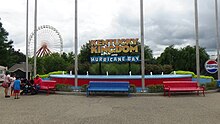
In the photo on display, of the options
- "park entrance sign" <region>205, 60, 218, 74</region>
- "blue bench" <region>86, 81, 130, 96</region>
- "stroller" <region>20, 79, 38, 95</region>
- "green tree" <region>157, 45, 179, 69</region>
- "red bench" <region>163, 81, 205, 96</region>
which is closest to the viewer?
"red bench" <region>163, 81, 205, 96</region>

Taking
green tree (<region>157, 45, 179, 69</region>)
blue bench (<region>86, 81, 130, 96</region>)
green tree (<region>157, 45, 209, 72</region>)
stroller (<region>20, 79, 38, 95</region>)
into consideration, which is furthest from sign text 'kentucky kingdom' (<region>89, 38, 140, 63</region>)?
green tree (<region>157, 45, 179, 69</region>)

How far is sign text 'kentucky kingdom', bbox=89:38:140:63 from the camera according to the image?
987 inches

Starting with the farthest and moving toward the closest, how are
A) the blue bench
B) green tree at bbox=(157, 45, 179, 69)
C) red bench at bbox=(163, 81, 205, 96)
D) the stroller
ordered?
1. green tree at bbox=(157, 45, 179, 69)
2. the stroller
3. the blue bench
4. red bench at bbox=(163, 81, 205, 96)

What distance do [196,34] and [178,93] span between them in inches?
176

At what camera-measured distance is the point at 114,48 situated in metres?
25.4

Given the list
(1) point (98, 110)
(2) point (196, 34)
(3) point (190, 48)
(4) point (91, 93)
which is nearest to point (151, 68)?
(2) point (196, 34)

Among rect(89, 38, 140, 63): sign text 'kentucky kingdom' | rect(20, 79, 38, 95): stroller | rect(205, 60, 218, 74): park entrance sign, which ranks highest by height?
rect(89, 38, 140, 63): sign text 'kentucky kingdom'

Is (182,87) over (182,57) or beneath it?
beneath

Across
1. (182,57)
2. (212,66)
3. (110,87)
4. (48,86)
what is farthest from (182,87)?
(182,57)

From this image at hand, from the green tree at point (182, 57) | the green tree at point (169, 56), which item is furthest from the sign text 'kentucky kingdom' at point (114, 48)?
the green tree at point (169, 56)

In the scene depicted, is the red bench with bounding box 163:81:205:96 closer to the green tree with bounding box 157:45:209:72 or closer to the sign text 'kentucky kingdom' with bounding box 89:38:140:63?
the sign text 'kentucky kingdom' with bounding box 89:38:140:63

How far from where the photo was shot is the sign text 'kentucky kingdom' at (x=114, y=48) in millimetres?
25078

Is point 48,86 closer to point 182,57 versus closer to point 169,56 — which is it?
point 182,57

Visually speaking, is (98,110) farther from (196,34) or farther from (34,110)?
(196,34)
